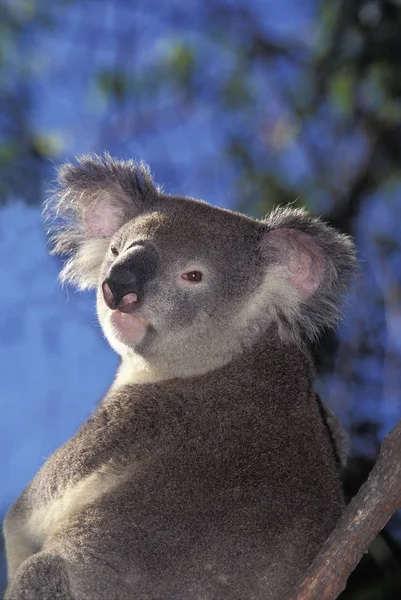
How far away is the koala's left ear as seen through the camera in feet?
10.6

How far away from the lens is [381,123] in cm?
680

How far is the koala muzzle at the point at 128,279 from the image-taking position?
119 inches

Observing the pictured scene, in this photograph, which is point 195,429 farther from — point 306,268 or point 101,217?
point 101,217

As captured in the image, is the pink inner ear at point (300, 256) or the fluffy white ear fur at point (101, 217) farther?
the fluffy white ear fur at point (101, 217)

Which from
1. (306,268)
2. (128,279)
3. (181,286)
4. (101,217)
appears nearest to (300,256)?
(306,268)

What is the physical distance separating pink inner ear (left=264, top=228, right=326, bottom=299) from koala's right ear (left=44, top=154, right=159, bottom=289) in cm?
70

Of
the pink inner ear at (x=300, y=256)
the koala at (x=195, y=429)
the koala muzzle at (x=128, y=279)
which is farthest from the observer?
the pink inner ear at (x=300, y=256)

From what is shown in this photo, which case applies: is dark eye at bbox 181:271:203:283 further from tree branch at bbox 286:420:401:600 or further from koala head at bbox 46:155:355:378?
tree branch at bbox 286:420:401:600

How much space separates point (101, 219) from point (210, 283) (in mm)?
847

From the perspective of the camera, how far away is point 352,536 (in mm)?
2463

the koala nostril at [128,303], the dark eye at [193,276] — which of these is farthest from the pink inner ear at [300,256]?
the koala nostril at [128,303]

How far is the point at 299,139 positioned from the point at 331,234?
4047 millimetres

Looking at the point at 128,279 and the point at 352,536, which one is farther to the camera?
the point at 128,279

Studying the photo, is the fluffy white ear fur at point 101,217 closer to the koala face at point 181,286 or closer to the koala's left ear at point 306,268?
the koala face at point 181,286
